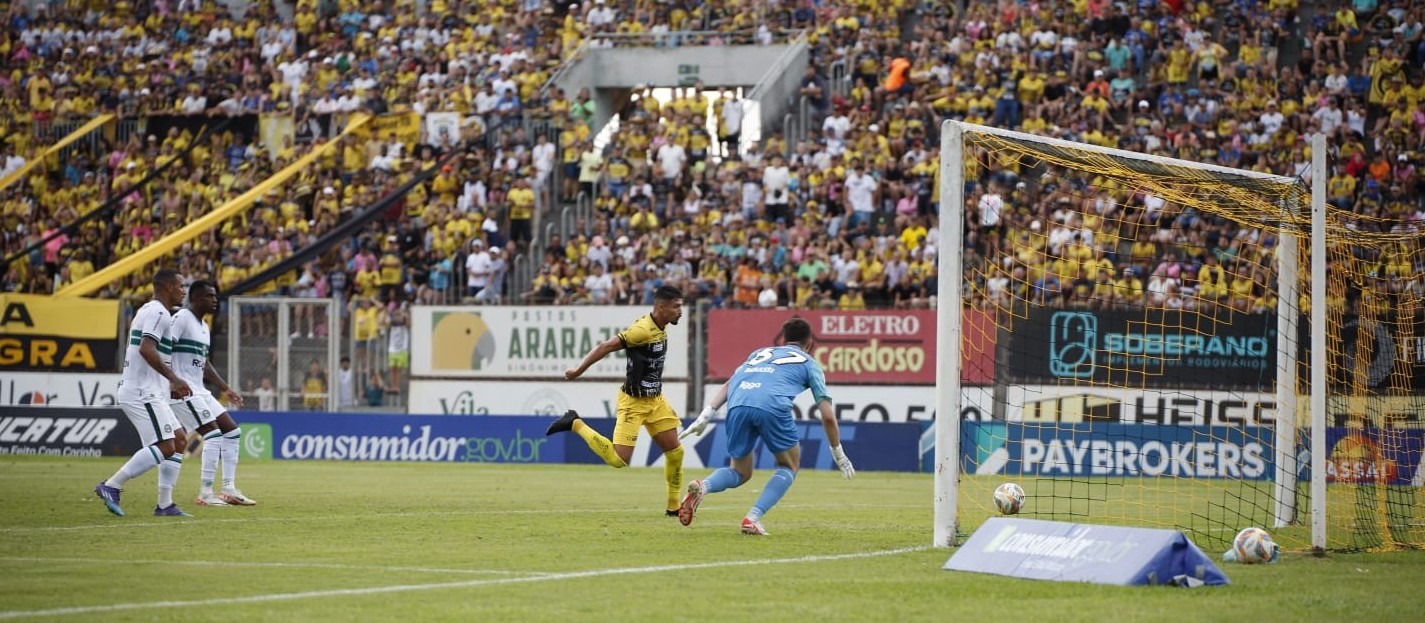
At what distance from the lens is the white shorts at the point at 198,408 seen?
17.2m

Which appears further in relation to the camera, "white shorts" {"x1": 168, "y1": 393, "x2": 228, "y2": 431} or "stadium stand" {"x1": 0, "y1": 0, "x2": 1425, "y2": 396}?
"stadium stand" {"x1": 0, "y1": 0, "x2": 1425, "y2": 396}

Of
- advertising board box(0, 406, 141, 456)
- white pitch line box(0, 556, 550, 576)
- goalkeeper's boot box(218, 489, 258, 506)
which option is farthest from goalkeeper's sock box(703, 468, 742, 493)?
advertising board box(0, 406, 141, 456)

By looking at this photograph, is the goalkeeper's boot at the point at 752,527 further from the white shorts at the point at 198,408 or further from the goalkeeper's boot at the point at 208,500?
the goalkeeper's boot at the point at 208,500

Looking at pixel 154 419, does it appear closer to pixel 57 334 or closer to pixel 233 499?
pixel 233 499

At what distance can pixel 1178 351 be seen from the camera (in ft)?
90.7

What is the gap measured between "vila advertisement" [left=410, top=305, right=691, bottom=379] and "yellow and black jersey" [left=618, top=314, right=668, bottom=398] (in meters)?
15.0

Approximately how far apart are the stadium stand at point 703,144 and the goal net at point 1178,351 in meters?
0.23

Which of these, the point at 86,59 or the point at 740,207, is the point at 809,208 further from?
the point at 86,59

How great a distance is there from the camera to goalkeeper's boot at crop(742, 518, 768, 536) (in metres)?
14.6

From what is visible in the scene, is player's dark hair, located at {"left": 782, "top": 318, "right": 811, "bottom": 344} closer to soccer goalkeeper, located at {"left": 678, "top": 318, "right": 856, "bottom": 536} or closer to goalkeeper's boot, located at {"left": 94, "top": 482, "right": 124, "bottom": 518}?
soccer goalkeeper, located at {"left": 678, "top": 318, "right": 856, "bottom": 536}

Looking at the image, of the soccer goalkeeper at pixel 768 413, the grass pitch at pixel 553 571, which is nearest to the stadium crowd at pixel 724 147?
the soccer goalkeeper at pixel 768 413

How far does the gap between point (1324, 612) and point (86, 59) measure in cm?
4292

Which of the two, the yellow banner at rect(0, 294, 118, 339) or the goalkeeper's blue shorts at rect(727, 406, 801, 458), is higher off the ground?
the yellow banner at rect(0, 294, 118, 339)

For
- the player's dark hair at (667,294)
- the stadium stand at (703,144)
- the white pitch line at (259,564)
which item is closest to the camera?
the white pitch line at (259,564)
